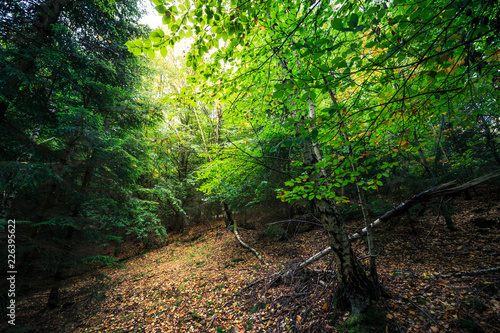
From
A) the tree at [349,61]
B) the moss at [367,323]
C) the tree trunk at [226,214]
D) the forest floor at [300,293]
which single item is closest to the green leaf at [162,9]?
the tree at [349,61]

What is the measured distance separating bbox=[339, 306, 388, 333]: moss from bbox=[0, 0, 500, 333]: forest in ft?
0.05

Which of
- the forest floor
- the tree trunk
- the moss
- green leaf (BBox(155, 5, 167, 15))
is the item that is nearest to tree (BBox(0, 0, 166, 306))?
the forest floor

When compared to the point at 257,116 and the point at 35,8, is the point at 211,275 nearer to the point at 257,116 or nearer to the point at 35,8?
the point at 257,116

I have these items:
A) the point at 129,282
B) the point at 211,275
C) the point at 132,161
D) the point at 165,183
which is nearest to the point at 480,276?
the point at 211,275

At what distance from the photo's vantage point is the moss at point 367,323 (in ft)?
8.36

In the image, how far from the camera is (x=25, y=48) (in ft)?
14.2

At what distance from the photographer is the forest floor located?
2.71 meters

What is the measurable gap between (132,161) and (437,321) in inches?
345

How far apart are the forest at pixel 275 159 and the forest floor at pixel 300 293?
42mm

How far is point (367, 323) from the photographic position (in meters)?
2.62

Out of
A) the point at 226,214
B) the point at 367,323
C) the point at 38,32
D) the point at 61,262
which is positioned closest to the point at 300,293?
the point at 367,323

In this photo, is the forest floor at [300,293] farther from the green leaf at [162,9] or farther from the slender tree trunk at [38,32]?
the slender tree trunk at [38,32]

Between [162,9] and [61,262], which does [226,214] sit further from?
[162,9]

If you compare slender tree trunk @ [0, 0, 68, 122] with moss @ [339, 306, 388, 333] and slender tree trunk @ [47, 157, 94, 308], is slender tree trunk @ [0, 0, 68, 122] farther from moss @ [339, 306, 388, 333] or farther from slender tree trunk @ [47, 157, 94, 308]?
moss @ [339, 306, 388, 333]
